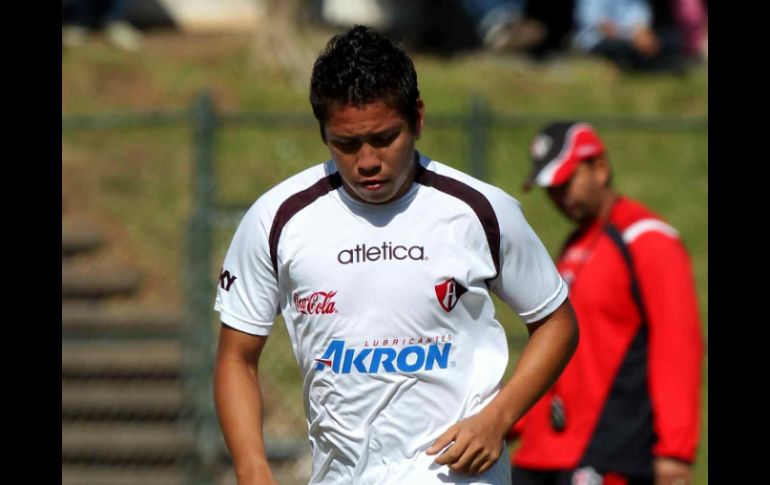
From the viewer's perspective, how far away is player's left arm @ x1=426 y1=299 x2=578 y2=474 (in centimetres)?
428

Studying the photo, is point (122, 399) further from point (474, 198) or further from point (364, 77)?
point (364, 77)

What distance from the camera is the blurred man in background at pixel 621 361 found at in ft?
19.6

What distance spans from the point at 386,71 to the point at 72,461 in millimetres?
7260

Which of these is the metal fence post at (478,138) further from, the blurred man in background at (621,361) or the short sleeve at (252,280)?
the short sleeve at (252,280)

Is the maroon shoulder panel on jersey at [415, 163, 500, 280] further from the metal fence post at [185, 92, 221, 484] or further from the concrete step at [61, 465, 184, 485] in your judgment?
the concrete step at [61, 465, 184, 485]

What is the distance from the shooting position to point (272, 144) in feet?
44.4

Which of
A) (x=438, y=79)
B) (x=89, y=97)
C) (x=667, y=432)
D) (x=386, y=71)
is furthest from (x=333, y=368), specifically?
(x=438, y=79)

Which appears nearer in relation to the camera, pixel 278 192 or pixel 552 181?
pixel 278 192

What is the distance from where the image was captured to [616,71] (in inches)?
667

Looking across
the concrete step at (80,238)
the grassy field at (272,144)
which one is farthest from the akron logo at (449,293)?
the concrete step at (80,238)

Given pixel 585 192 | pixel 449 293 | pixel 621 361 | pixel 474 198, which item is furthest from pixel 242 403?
pixel 585 192

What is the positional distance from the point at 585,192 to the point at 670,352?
0.85 m

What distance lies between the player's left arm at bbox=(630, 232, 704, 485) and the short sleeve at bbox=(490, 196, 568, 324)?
5.00ft
